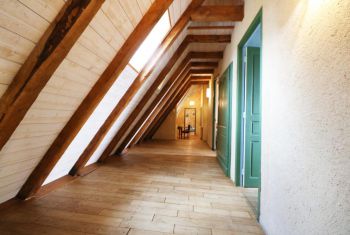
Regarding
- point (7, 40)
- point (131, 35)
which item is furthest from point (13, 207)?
point (131, 35)

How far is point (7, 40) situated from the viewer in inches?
42.3

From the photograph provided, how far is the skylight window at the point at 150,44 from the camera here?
246 centimetres

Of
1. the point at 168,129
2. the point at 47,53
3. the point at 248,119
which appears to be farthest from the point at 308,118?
the point at 168,129

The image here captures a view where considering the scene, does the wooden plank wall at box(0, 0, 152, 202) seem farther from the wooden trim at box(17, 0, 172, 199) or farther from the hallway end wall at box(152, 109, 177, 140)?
the hallway end wall at box(152, 109, 177, 140)

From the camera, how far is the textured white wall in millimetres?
874

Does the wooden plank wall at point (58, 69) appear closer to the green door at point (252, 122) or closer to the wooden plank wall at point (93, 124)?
the wooden plank wall at point (93, 124)

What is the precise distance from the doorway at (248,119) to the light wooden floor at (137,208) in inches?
13.3

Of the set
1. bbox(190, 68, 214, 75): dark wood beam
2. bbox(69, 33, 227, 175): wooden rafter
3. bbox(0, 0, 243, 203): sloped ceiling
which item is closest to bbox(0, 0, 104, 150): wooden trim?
bbox(0, 0, 243, 203): sloped ceiling

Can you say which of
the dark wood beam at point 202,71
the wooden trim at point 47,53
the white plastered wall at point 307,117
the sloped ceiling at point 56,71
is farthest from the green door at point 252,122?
the dark wood beam at point 202,71

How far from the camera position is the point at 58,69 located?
152 cm

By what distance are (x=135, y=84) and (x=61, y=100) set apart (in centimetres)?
119

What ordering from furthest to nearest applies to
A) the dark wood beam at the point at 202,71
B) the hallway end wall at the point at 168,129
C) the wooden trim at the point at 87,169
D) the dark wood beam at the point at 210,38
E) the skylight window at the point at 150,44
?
the hallway end wall at the point at 168,129 < the dark wood beam at the point at 202,71 < the dark wood beam at the point at 210,38 < the wooden trim at the point at 87,169 < the skylight window at the point at 150,44

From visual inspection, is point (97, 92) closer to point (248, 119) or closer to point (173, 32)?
point (173, 32)

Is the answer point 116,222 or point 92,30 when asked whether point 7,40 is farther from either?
point 116,222
